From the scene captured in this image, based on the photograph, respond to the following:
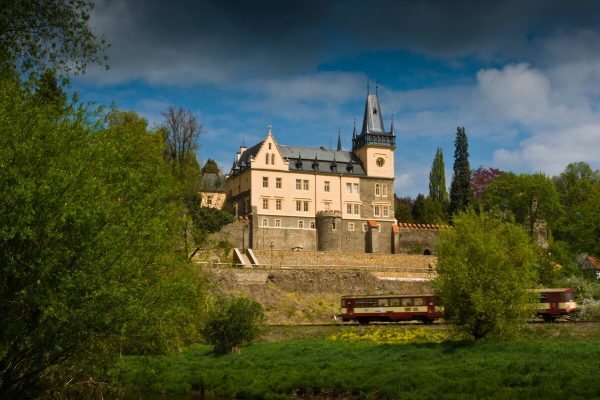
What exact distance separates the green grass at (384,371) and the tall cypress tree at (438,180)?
→ 65.1 meters

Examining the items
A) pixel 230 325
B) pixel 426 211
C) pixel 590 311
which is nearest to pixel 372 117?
pixel 426 211

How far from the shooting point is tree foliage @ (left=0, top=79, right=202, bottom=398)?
1656cm

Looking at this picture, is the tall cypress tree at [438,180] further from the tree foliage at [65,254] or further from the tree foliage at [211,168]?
the tree foliage at [65,254]

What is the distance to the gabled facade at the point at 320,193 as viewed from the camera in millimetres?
67625

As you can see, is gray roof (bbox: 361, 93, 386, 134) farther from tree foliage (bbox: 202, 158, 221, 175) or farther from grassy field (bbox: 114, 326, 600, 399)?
grassy field (bbox: 114, 326, 600, 399)

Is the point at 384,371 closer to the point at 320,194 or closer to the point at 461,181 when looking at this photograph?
the point at 320,194

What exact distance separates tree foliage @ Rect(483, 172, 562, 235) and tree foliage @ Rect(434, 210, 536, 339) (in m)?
44.7

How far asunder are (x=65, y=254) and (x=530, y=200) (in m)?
64.8

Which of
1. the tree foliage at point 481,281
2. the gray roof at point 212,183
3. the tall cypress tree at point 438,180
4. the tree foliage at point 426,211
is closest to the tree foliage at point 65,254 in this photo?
the tree foliage at point 481,281

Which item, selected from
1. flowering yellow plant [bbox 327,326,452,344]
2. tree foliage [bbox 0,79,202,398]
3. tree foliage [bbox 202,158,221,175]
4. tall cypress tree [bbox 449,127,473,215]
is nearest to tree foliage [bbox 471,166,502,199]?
tall cypress tree [bbox 449,127,473,215]

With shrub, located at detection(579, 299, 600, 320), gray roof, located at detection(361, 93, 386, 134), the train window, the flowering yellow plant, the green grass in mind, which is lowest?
the green grass

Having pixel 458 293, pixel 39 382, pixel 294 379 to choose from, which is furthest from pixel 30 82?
pixel 458 293

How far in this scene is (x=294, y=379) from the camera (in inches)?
1047

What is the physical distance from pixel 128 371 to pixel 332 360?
812cm
